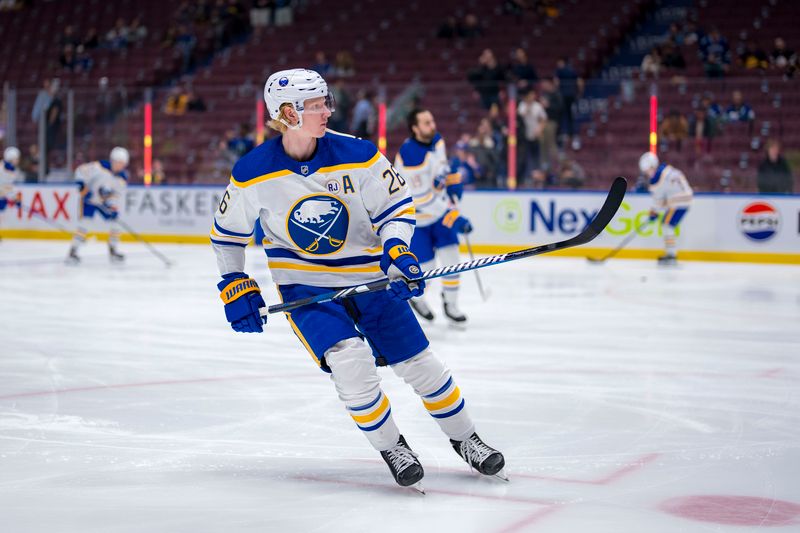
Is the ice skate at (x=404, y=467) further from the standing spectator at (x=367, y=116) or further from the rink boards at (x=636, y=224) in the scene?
the standing spectator at (x=367, y=116)

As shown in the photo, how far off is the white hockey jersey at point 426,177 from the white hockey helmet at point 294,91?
3.62 meters

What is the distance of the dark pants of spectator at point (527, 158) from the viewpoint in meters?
12.5

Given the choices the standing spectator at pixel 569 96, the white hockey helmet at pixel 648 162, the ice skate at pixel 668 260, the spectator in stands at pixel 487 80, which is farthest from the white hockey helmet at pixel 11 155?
the ice skate at pixel 668 260

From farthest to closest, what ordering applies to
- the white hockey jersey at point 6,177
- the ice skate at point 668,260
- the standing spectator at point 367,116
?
the white hockey jersey at point 6,177, the standing spectator at point 367,116, the ice skate at point 668,260

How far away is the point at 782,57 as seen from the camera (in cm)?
1290

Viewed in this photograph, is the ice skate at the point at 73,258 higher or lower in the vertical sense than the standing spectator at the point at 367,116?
lower

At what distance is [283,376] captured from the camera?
5.30 m

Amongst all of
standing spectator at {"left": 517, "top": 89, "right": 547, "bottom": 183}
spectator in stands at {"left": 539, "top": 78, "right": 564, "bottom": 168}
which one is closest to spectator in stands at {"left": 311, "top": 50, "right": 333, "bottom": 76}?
standing spectator at {"left": 517, "top": 89, "right": 547, "bottom": 183}

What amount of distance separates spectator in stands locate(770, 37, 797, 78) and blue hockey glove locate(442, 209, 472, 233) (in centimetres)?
629

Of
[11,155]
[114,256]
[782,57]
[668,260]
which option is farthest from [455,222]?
[11,155]

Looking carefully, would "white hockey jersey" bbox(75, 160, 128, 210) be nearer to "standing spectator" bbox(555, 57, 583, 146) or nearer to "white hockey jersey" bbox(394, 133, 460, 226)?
"standing spectator" bbox(555, 57, 583, 146)

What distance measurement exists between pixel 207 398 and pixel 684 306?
4324mm

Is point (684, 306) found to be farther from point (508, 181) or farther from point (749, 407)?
point (508, 181)

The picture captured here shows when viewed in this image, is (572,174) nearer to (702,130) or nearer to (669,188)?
(669,188)
